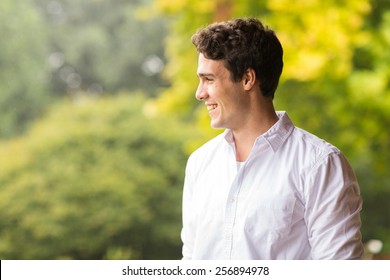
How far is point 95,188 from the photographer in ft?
27.7

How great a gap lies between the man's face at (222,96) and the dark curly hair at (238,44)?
2 centimetres

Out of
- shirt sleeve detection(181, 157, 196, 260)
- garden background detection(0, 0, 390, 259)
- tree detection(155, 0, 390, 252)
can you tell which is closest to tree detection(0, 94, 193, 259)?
garden background detection(0, 0, 390, 259)

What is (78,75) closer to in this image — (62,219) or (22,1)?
(22,1)

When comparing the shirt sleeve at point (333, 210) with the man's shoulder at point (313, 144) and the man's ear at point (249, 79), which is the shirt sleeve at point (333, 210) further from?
the man's ear at point (249, 79)

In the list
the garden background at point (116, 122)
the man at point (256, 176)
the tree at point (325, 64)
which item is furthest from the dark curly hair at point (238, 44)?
the garden background at point (116, 122)

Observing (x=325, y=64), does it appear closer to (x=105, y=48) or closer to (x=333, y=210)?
(x=105, y=48)

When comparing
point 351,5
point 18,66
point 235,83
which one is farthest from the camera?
point 18,66

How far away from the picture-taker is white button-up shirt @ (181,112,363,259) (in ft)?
4.85

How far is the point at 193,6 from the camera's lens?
22.8ft

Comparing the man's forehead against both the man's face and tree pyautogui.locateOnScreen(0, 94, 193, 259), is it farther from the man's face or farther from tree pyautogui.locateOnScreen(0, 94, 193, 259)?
tree pyautogui.locateOnScreen(0, 94, 193, 259)

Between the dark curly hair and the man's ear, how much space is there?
0.04 feet

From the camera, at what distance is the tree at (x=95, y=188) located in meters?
8.38

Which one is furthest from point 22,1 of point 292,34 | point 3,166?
point 292,34

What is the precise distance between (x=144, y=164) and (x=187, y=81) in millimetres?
1837
